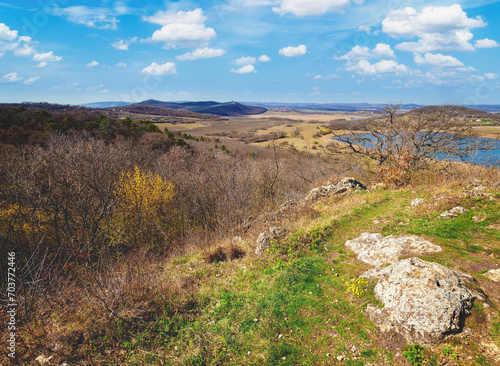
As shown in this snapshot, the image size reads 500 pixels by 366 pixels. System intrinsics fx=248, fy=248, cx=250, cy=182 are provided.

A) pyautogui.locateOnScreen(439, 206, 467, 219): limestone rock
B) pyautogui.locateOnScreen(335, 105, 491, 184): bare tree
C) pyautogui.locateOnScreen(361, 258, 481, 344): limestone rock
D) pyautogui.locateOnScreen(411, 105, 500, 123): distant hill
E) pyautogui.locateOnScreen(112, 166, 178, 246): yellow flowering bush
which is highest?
pyautogui.locateOnScreen(411, 105, 500, 123): distant hill

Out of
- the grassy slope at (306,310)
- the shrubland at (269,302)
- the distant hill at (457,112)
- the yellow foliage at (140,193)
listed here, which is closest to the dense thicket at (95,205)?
the yellow foliage at (140,193)

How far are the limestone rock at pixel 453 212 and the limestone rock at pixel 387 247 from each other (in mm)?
2063

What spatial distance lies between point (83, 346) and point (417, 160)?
1788cm

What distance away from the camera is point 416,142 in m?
15.3

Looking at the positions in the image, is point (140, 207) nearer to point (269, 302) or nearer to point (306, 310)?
point (269, 302)

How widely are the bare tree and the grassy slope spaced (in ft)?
20.0

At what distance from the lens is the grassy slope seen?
4734mm

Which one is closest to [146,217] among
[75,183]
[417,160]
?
[75,183]

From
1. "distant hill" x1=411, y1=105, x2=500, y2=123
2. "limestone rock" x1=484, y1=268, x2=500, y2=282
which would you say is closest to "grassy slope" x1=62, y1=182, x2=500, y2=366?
"limestone rock" x1=484, y1=268, x2=500, y2=282

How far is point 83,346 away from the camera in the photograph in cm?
552

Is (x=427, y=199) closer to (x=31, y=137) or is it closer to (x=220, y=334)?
(x=220, y=334)

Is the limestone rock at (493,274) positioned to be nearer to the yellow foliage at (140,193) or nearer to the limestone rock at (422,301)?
the limestone rock at (422,301)

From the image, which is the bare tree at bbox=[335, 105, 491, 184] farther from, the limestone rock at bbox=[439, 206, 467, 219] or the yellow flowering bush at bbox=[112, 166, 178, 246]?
the yellow flowering bush at bbox=[112, 166, 178, 246]

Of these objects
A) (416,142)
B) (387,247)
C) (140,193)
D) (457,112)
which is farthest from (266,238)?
(457,112)
